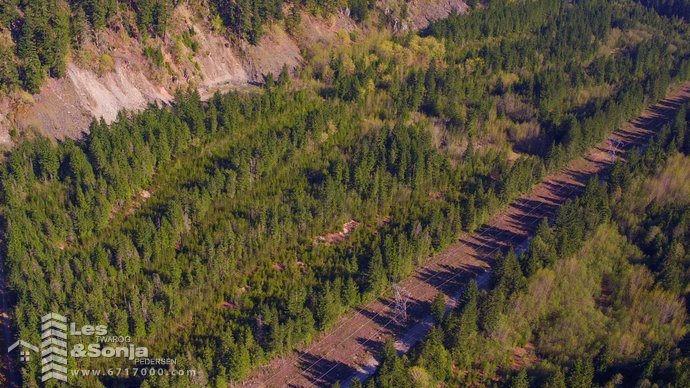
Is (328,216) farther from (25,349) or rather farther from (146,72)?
(146,72)

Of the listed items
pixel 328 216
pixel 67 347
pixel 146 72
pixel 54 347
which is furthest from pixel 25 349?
pixel 146 72

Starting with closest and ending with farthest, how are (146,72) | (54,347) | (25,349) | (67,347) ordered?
(25,349) < (54,347) < (67,347) < (146,72)

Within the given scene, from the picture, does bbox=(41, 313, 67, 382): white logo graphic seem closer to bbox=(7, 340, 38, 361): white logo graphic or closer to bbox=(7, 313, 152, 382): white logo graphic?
bbox=(7, 313, 152, 382): white logo graphic

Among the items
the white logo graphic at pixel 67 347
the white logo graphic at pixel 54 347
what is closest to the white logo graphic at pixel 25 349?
the white logo graphic at pixel 67 347

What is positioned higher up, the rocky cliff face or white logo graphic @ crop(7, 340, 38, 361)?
the rocky cliff face

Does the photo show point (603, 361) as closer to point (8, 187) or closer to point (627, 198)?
point (627, 198)

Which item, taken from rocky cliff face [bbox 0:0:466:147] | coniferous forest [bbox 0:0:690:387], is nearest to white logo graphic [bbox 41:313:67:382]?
coniferous forest [bbox 0:0:690:387]
